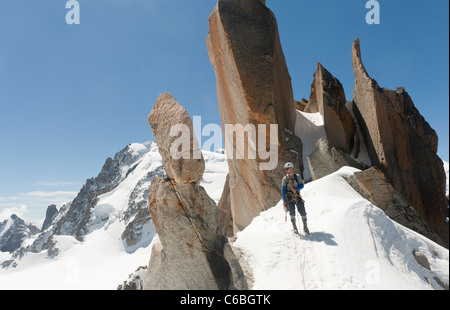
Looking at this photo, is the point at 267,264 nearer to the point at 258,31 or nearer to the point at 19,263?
the point at 258,31

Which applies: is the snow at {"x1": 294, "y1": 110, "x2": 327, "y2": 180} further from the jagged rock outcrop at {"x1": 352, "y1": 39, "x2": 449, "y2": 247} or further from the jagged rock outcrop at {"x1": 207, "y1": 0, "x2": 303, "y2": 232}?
the jagged rock outcrop at {"x1": 352, "y1": 39, "x2": 449, "y2": 247}

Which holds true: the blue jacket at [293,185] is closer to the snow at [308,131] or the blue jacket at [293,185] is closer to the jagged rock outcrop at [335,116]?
the snow at [308,131]

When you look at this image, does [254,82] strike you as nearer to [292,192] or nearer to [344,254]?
[292,192]

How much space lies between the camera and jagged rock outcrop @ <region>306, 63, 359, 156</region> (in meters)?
20.2

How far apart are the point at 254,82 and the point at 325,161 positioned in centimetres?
723

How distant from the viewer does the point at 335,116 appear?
20.5 m

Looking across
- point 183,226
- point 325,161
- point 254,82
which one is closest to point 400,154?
point 325,161

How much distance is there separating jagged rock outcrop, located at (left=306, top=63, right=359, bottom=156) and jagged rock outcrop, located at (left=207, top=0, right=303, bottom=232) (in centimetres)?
345

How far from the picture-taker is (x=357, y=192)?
1238 centimetres

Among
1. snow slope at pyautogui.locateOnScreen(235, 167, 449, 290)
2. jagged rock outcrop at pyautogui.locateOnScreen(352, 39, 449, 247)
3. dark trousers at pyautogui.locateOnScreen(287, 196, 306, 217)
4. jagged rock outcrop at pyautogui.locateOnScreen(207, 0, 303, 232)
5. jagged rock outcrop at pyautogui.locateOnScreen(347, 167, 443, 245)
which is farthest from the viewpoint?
jagged rock outcrop at pyautogui.locateOnScreen(352, 39, 449, 247)

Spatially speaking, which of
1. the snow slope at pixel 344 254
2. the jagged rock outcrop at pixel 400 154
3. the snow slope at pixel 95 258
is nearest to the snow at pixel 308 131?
the jagged rock outcrop at pixel 400 154

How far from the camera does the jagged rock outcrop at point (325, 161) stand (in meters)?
16.6

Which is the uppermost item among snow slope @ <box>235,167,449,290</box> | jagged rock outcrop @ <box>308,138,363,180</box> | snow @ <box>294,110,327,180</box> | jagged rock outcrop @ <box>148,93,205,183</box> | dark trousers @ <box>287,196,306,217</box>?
snow @ <box>294,110,327,180</box>

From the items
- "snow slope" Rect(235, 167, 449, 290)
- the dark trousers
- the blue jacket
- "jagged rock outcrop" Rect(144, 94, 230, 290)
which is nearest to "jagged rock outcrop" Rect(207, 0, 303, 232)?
"snow slope" Rect(235, 167, 449, 290)
